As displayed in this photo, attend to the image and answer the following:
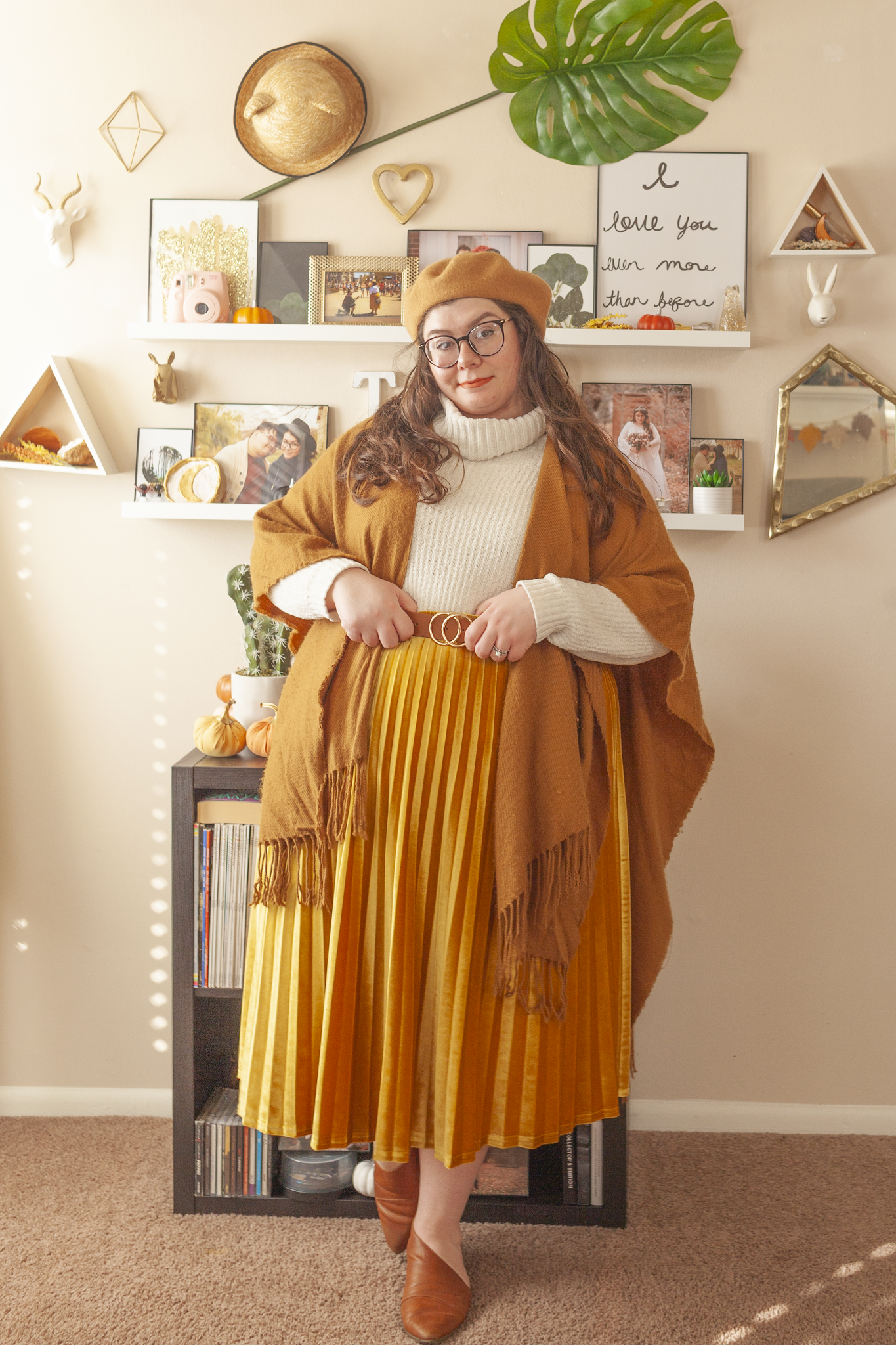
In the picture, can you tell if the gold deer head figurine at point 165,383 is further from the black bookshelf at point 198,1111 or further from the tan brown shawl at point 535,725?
the black bookshelf at point 198,1111

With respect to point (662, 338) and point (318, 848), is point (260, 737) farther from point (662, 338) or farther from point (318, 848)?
point (662, 338)

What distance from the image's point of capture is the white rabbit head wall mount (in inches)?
71.9

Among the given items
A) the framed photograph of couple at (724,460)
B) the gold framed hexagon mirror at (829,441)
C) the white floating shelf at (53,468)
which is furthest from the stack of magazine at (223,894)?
the gold framed hexagon mirror at (829,441)

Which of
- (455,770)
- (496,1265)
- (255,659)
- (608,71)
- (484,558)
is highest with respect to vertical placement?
(608,71)

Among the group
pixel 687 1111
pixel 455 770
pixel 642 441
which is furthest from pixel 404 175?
pixel 687 1111

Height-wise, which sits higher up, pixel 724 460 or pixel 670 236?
pixel 670 236

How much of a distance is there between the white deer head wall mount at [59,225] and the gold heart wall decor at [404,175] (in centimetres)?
57

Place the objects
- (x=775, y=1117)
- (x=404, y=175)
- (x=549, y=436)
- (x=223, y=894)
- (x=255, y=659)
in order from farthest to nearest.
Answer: (x=775, y=1117) < (x=404, y=175) < (x=255, y=659) < (x=223, y=894) < (x=549, y=436)

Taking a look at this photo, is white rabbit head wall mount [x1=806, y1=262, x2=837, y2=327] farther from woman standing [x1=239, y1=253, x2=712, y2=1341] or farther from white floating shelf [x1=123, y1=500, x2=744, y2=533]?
woman standing [x1=239, y1=253, x2=712, y2=1341]

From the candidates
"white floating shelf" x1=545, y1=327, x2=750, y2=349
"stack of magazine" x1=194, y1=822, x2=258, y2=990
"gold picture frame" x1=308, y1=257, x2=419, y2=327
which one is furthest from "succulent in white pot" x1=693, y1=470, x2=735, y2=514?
"stack of magazine" x1=194, y1=822, x2=258, y2=990

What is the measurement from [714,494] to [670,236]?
507 millimetres

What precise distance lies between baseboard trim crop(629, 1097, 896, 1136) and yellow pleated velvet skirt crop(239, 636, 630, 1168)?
0.72 metres

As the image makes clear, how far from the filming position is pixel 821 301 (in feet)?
6.00

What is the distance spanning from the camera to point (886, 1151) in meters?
1.92
